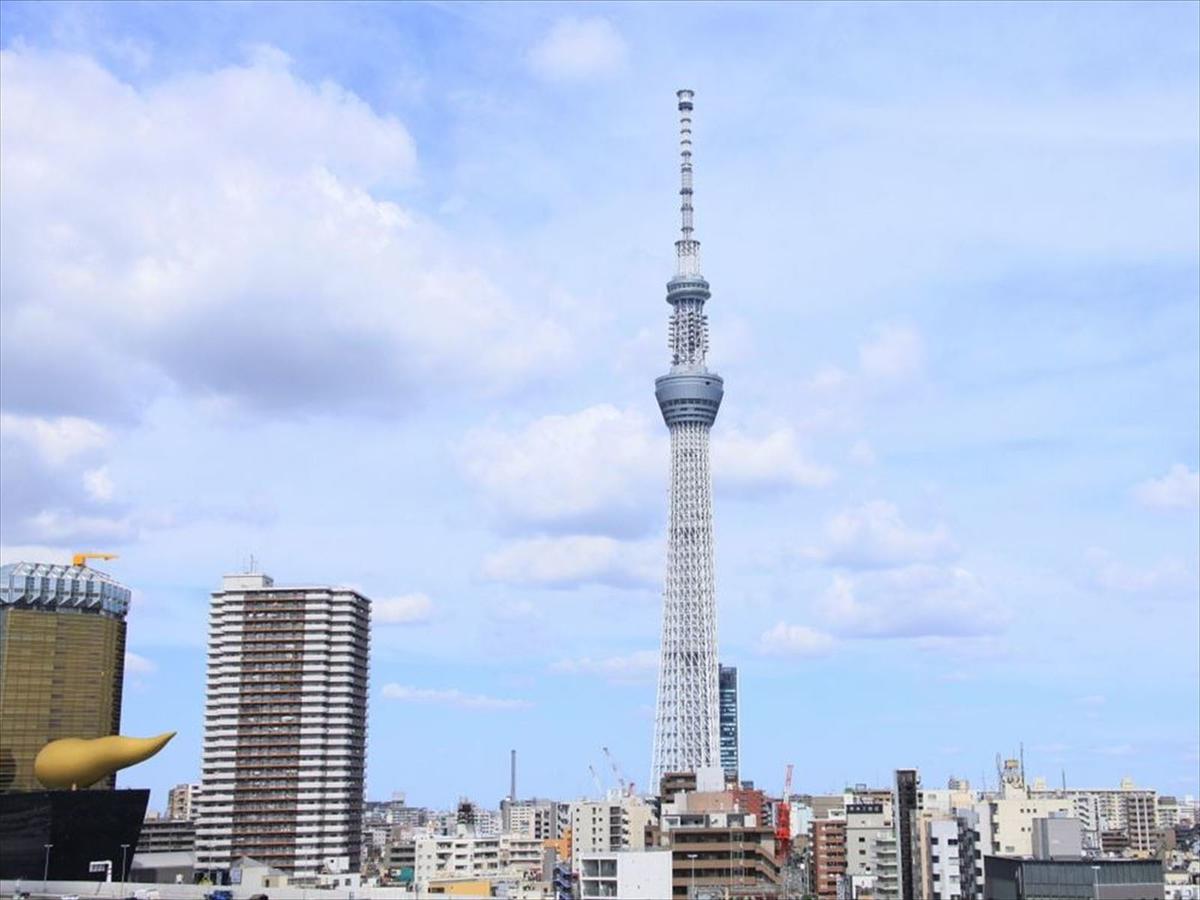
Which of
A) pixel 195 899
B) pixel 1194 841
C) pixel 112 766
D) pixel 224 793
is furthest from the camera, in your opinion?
pixel 1194 841

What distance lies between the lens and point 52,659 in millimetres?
122312

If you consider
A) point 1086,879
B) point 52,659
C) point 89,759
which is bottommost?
point 1086,879

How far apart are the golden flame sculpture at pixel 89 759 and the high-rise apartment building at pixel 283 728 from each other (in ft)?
142

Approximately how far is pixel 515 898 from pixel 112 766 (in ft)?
97.9

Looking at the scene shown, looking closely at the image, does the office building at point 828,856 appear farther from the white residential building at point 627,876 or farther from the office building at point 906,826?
the white residential building at point 627,876

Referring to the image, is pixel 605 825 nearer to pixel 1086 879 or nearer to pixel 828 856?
pixel 828 856

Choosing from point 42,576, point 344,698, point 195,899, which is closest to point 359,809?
point 344,698

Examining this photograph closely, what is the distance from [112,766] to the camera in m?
99.1

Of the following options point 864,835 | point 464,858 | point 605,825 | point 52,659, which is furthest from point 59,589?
point 864,835

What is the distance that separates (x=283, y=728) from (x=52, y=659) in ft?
94.0

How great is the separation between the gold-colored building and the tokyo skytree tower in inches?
3049

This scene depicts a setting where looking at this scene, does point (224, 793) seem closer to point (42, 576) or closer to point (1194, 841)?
point (42, 576)

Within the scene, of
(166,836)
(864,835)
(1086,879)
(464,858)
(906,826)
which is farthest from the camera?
(166,836)

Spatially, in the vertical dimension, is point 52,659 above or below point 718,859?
above
